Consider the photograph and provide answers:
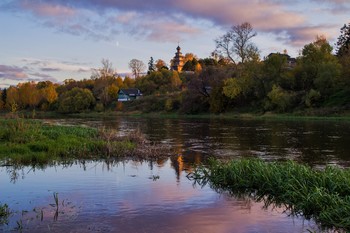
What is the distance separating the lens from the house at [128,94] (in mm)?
132375

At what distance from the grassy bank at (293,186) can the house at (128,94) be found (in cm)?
11664

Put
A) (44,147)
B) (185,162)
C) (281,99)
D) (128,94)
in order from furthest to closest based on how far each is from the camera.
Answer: (128,94), (281,99), (44,147), (185,162)

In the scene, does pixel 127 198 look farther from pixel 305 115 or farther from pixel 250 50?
pixel 250 50

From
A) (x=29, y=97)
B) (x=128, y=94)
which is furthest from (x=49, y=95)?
(x=128, y=94)

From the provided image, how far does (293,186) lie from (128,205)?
5.01 meters

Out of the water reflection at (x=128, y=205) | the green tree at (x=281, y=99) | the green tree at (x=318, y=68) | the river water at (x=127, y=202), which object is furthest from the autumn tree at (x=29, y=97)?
the water reflection at (x=128, y=205)

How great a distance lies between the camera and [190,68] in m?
172

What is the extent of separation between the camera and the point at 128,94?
13362cm

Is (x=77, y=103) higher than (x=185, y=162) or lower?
higher

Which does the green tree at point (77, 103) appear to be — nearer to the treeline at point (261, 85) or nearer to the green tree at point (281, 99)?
the treeline at point (261, 85)

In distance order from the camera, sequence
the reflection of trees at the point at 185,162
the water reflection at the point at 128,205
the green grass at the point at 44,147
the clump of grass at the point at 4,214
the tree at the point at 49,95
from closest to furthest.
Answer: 1. the water reflection at the point at 128,205
2. the clump of grass at the point at 4,214
3. the reflection of trees at the point at 185,162
4. the green grass at the point at 44,147
5. the tree at the point at 49,95

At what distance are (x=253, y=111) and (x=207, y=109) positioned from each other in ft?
45.7

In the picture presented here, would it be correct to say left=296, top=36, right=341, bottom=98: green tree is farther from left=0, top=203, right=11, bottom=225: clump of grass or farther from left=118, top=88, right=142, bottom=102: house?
left=0, top=203, right=11, bottom=225: clump of grass

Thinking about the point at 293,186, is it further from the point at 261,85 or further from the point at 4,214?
the point at 261,85
